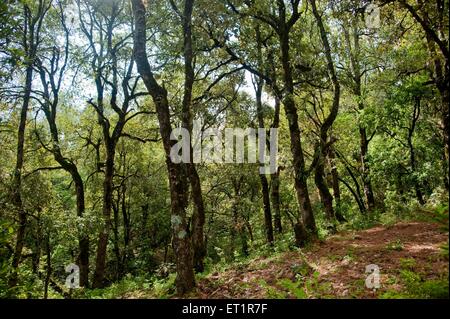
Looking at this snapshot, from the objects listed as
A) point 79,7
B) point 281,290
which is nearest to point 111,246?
point 79,7

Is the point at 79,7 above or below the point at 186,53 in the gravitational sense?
above

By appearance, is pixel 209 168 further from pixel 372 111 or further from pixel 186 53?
pixel 186 53

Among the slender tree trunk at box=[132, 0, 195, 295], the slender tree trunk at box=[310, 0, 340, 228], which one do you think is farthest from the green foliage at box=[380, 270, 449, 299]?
the slender tree trunk at box=[310, 0, 340, 228]

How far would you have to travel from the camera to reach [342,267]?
344 inches

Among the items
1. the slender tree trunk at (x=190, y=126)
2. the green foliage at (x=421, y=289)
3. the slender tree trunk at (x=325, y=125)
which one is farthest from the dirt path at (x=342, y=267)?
the slender tree trunk at (x=325, y=125)

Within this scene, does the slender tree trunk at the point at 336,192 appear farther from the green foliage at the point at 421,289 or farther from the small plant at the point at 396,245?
the green foliage at the point at 421,289

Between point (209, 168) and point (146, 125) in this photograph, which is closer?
point (146, 125)

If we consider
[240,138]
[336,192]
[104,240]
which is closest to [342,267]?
[104,240]

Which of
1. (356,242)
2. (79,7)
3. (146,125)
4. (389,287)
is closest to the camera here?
(389,287)

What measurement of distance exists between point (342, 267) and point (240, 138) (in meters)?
15.0

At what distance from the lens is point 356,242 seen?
443 inches

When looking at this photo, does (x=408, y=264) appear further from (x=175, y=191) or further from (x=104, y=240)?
(x=104, y=240)

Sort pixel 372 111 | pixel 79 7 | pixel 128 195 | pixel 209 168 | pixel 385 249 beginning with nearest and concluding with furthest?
pixel 385 249 < pixel 372 111 < pixel 79 7 < pixel 209 168 < pixel 128 195

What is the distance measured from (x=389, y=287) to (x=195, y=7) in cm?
1040
